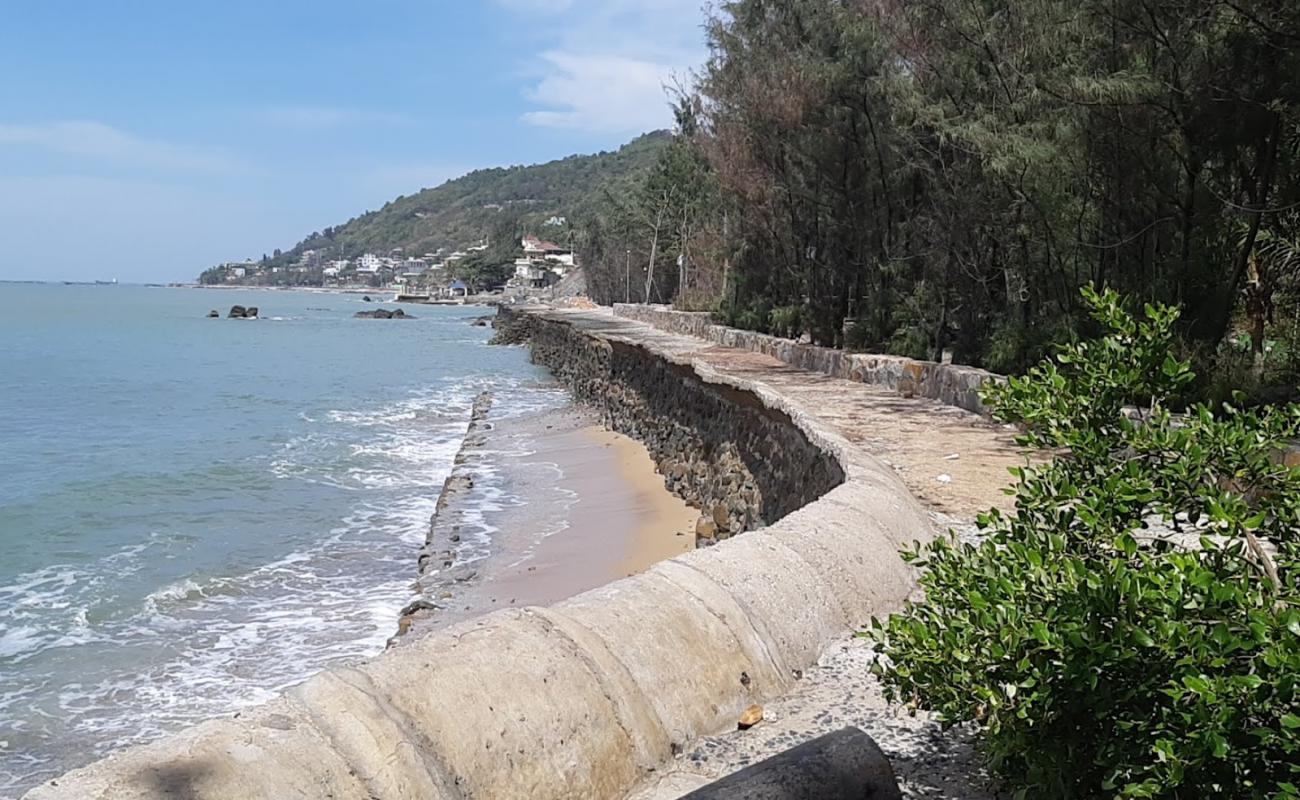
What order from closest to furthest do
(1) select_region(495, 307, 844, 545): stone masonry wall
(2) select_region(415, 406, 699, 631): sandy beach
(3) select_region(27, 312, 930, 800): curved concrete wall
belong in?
(3) select_region(27, 312, 930, 800): curved concrete wall → (2) select_region(415, 406, 699, 631): sandy beach → (1) select_region(495, 307, 844, 545): stone masonry wall

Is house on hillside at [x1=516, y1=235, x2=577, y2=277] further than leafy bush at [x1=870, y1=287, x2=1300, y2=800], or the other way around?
house on hillside at [x1=516, y1=235, x2=577, y2=277]

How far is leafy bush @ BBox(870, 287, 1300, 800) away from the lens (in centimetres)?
208

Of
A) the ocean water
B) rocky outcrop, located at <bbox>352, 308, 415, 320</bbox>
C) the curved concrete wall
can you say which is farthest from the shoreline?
rocky outcrop, located at <bbox>352, 308, 415, 320</bbox>

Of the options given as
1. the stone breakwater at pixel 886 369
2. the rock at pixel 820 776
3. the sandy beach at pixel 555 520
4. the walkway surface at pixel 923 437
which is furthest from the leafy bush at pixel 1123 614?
the sandy beach at pixel 555 520

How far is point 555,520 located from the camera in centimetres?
1358

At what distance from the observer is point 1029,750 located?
2.48 metres

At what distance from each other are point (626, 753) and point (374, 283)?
200949 mm

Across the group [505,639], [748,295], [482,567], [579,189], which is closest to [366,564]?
[482,567]

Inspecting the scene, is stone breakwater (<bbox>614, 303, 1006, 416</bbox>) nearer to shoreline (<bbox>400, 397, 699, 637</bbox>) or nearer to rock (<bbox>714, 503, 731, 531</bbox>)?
rock (<bbox>714, 503, 731, 531</bbox>)

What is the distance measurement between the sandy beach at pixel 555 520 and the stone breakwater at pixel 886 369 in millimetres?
3334

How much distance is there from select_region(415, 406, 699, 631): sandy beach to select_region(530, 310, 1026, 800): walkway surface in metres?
2.54

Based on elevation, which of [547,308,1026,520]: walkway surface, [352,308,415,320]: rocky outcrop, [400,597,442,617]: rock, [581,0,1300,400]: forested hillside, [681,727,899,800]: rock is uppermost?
[581,0,1300,400]: forested hillside

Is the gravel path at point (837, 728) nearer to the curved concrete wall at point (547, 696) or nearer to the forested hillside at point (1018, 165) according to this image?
the curved concrete wall at point (547, 696)

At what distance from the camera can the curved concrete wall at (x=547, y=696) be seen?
278 centimetres
